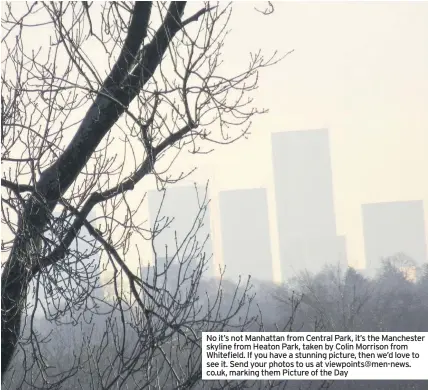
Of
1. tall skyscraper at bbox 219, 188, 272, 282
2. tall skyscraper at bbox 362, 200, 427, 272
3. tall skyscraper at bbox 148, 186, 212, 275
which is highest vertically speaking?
tall skyscraper at bbox 362, 200, 427, 272

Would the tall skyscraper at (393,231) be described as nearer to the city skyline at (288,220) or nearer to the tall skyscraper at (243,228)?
the city skyline at (288,220)

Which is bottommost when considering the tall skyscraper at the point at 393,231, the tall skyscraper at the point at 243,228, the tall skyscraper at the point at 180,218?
the tall skyscraper at the point at 180,218

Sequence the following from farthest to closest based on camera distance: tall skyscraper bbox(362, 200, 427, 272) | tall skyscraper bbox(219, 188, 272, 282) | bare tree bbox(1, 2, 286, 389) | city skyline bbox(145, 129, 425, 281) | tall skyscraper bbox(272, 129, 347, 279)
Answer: tall skyscraper bbox(272, 129, 347, 279)
tall skyscraper bbox(362, 200, 427, 272)
tall skyscraper bbox(219, 188, 272, 282)
city skyline bbox(145, 129, 425, 281)
bare tree bbox(1, 2, 286, 389)

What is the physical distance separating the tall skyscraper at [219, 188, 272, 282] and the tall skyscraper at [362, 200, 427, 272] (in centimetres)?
232

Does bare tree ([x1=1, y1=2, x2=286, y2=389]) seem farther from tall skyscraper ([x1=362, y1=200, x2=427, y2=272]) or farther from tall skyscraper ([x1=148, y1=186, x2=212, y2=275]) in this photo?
tall skyscraper ([x1=362, y1=200, x2=427, y2=272])

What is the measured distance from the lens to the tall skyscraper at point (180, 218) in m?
3.06

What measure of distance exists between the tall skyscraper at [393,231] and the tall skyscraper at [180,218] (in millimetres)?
7574

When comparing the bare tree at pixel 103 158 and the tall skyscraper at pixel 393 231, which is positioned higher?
the tall skyscraper at pixel 393 231

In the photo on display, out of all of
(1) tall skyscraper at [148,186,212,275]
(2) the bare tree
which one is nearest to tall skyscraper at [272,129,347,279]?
(1) tall skyscraper at [148,186,212,275]

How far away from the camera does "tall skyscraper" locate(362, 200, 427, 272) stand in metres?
12.5

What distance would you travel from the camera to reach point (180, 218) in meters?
5.13

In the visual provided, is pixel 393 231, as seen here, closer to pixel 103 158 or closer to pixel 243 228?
pixel 243 228

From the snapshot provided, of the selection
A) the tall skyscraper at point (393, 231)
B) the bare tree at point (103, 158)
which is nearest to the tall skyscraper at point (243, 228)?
the tall skyscraper at point (393, 231)

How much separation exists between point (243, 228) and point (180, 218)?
3.96m
